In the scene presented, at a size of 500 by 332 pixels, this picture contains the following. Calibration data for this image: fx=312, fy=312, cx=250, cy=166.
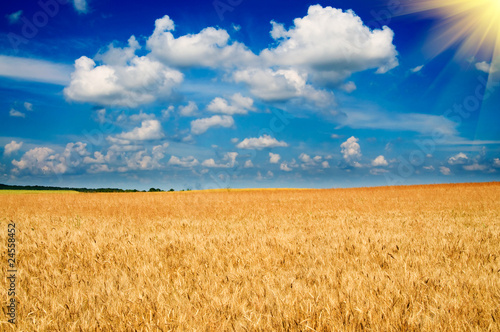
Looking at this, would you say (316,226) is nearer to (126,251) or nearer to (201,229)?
(201,229)

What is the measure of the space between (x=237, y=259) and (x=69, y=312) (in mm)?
2505

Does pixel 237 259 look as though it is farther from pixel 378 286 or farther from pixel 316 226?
pixel 316 226

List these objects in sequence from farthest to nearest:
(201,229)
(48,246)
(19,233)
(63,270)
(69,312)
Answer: (201,229) < (19,233) < (48,246) < (63,270) < (69,312)

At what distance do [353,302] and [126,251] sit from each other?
4157mm

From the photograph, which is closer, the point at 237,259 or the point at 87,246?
the point at 237,259

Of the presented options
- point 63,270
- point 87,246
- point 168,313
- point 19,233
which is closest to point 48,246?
point 87,246

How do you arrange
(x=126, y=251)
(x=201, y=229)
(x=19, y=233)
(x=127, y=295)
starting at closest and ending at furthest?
(x=127, y=295)
(x=126, y=251)
(x=19, y=233)
(x=201, y=229)

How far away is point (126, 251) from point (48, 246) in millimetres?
1785

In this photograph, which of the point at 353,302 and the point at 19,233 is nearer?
the point at 353,302

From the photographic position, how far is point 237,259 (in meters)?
4.96

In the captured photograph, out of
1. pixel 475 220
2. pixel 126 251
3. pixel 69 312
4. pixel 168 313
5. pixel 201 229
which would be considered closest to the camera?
pixel 168 313

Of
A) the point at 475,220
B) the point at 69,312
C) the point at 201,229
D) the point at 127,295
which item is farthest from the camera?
the point at 475,220

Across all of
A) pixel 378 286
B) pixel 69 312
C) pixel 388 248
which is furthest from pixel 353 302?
pixel 388 248

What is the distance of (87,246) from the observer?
19.5ft
